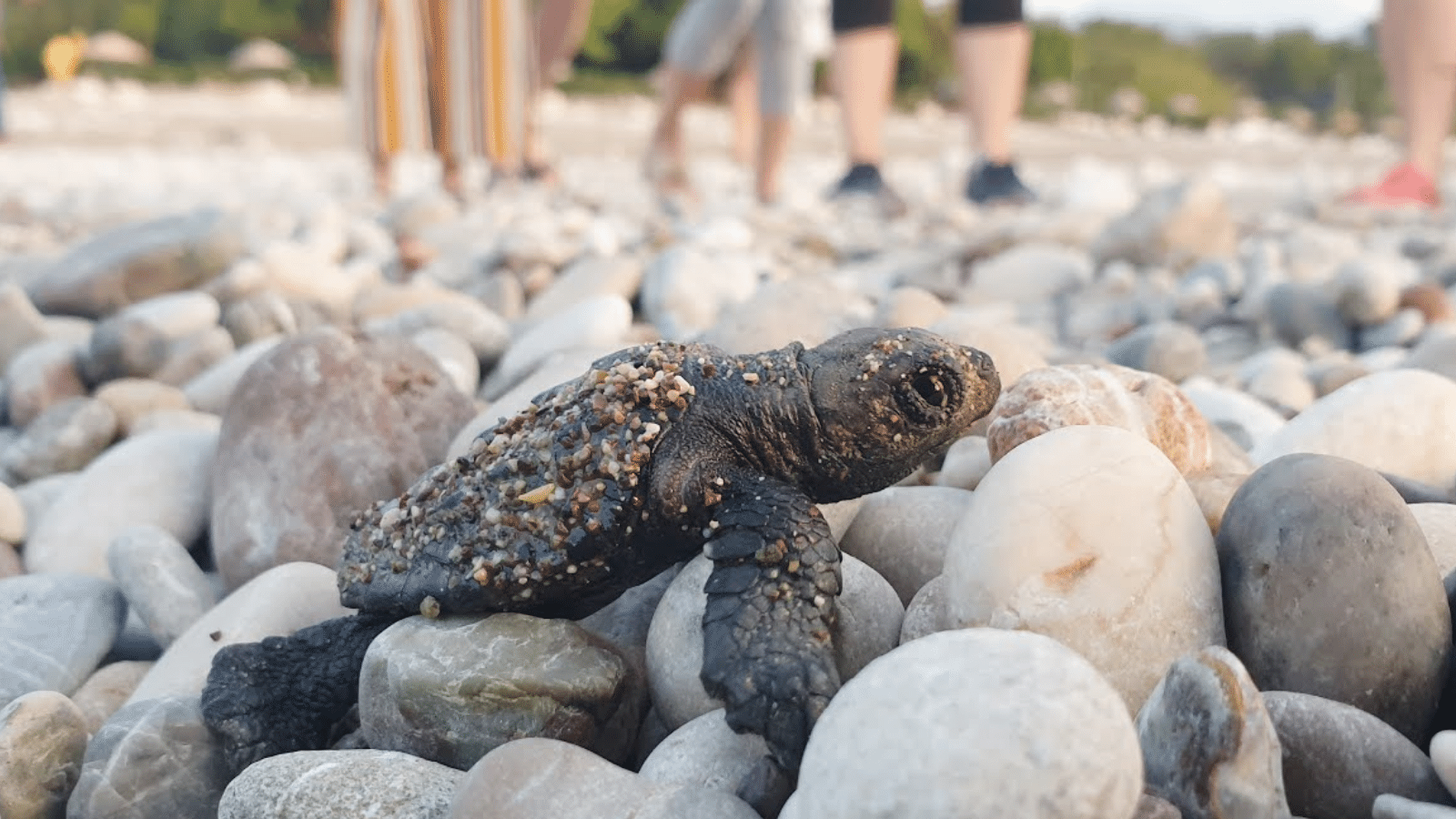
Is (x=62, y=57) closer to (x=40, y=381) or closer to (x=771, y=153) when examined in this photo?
(x=771, y=153)

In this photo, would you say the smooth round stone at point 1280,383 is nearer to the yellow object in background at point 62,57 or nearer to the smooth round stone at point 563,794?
the smooth round stone at point 563,794

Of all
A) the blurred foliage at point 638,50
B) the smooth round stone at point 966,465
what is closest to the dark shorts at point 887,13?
the smooth round stone at point 966,465

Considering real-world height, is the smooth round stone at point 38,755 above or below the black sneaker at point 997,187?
above

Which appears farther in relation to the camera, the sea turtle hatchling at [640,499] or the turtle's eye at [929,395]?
the turtle's eye at [929,395]

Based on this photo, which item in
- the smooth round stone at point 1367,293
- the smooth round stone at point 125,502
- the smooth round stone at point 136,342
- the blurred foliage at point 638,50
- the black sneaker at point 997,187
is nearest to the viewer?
the smooth round stone at point 125,502

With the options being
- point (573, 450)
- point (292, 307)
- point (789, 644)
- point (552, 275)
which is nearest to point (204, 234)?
point (292, 307)

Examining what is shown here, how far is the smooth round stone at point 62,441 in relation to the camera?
3320 mm

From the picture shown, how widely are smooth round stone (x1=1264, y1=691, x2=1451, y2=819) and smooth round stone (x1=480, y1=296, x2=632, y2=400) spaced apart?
2068mm

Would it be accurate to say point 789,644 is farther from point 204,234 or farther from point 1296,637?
point 204,234

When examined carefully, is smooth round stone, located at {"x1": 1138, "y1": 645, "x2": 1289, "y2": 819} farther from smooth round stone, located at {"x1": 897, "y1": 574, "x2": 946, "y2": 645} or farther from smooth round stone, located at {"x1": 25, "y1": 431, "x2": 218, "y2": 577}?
smooth round stone, located at {"x1": 25, "y1": 431, "x2": 218, "y2": 577}

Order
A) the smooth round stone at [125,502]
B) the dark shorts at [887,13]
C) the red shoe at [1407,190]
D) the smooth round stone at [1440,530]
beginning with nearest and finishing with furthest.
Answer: the smooth round stone at [1440,530]
the smooth round stone at [125,502]
the red shoe at [1407,190]
the dark shorts at [887,13]

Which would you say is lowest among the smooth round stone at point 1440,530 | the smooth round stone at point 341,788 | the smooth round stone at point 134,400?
the smooth round stone at point 134,400

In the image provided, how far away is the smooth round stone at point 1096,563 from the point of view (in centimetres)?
176

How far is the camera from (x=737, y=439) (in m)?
2.02
